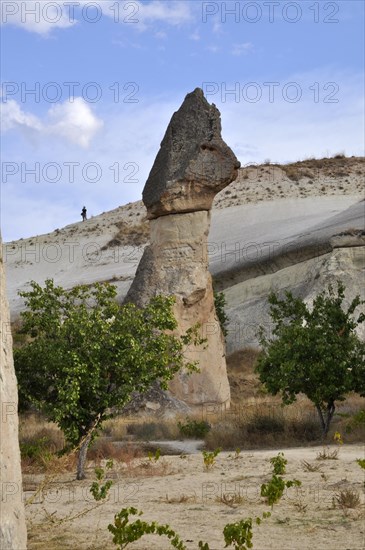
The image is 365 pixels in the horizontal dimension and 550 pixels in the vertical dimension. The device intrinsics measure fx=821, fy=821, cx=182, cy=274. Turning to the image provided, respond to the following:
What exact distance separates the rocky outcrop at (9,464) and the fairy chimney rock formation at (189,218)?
1561 centimetres

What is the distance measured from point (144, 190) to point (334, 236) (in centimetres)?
1101

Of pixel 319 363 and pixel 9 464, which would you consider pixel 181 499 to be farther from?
pixel 319 363

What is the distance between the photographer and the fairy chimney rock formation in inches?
781

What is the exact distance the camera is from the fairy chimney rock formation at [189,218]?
19.8m

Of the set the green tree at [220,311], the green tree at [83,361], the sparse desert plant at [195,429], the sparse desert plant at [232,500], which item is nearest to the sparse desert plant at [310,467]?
the sparse desert plant at [232,500]

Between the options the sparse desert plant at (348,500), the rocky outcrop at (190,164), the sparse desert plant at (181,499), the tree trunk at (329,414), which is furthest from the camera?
the rocky outcrop at (190,164)

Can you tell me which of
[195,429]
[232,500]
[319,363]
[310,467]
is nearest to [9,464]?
[232,500]

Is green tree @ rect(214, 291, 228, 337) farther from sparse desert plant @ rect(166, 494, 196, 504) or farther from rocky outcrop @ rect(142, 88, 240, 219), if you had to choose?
sparse desert plant @ rect(166, 494, 196, 504)

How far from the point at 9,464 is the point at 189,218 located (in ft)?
54.1

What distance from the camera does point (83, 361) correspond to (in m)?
11.2

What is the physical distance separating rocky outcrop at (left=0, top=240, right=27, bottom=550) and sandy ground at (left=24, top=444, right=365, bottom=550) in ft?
9.99

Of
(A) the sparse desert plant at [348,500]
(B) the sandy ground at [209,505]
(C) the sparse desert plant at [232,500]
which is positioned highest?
(A) the sparse desert plant at [348,500]

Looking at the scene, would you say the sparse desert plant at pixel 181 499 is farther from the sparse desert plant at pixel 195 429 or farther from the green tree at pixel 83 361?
the sparse desert plant at pixel 195 429

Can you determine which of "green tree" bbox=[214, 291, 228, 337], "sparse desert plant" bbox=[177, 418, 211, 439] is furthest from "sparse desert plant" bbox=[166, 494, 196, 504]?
"green tree" bbox=[214, 291, 228, 337]
